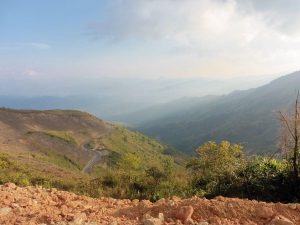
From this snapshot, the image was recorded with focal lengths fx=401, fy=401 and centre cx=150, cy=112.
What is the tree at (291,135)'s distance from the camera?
1639 centimetres

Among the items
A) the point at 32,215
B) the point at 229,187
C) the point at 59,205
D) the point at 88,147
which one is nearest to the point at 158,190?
the point at 229,187

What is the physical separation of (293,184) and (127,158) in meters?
33.9

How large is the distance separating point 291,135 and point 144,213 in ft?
34.4

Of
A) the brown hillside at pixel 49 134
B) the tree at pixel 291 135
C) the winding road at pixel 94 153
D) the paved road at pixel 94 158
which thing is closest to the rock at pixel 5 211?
the tree at pixel 291 135

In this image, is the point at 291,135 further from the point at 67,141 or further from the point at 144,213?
the point at 67,141

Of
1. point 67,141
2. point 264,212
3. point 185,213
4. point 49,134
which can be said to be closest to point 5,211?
point 185,213

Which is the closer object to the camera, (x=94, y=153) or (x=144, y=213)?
(x=144, y=213)

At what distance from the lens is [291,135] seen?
55.7 ft

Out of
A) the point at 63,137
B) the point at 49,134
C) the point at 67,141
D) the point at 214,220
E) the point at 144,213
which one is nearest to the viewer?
the point at 214,220

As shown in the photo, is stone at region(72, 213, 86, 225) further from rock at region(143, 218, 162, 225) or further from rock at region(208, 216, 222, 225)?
rock at region(208, 216, 222, 225)

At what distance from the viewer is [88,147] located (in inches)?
4471

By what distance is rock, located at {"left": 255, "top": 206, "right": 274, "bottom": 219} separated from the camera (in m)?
8.26

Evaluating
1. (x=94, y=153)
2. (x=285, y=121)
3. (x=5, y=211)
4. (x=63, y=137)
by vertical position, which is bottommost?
(x=94, y=153)

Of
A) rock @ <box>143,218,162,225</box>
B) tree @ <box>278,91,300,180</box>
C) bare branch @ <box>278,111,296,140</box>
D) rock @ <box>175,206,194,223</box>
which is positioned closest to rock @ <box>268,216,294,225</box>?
rock @ <box>175,206,194,223</box>
